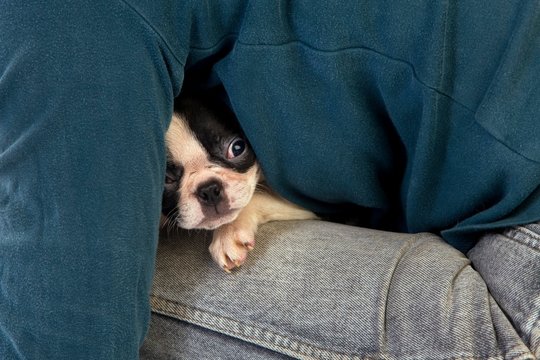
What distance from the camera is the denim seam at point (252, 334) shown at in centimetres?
90

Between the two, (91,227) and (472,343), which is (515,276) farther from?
(91,227)

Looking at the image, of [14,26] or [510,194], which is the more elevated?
[14,26]

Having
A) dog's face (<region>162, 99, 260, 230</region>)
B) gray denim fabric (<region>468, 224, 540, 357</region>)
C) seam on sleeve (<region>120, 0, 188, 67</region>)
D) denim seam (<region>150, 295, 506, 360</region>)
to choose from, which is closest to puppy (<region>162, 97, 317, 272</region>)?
dog's face (<region>162, 99, 260, 230</region>)

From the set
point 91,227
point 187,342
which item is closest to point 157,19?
point 91,227

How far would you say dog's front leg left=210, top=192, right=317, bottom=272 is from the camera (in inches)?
41.8

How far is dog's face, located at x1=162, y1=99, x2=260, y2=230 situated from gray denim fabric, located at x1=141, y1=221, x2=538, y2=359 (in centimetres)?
8

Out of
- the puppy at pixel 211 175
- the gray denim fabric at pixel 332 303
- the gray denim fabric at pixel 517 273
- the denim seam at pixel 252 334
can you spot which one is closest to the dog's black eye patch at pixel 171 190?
the puppy at pixel 211 175

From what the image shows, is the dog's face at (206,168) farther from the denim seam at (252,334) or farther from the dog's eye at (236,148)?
the denim seam at (252,334)

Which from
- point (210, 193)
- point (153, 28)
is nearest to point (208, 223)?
point (210, 193)

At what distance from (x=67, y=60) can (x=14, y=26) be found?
2.7 inches

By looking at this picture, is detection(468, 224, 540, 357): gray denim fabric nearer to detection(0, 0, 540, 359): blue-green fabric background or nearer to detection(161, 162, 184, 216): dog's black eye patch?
detection(0, 0, 540, 359): blue-green fabric background

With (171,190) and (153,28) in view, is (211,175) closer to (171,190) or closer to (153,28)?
(171,190)

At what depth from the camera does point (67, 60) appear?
77cm

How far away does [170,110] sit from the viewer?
0.90 metres
